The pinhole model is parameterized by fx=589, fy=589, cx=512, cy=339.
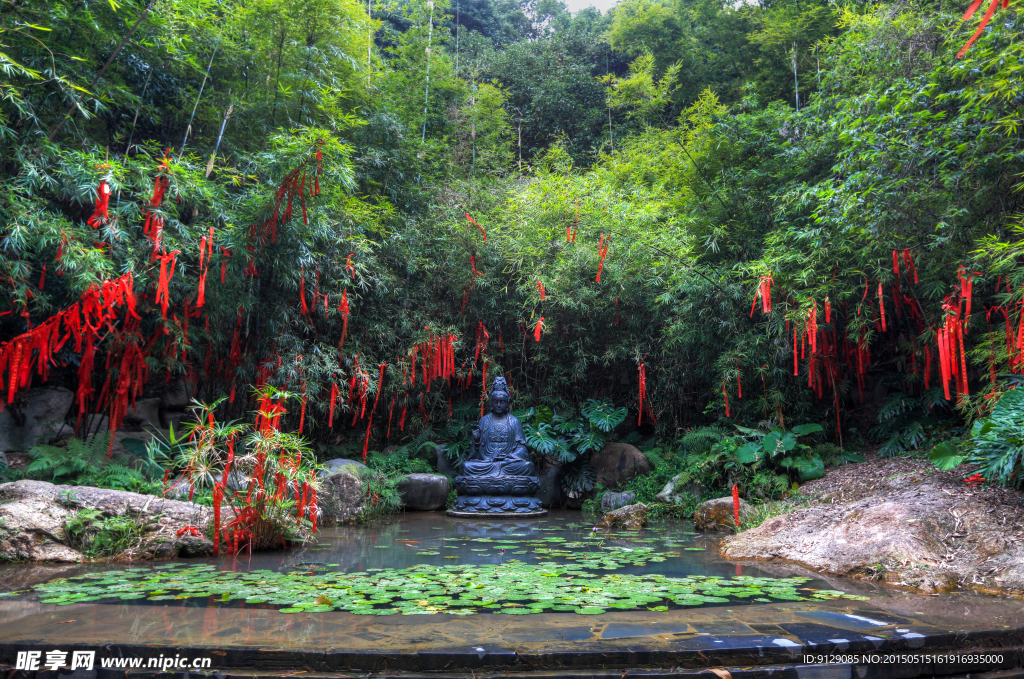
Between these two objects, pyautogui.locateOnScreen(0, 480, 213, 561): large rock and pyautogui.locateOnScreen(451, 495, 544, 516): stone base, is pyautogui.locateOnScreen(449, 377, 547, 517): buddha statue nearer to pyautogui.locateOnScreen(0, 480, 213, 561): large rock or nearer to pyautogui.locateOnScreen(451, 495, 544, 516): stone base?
pyautogui.locateOnScreen(451, 495, 544, 516): stone base

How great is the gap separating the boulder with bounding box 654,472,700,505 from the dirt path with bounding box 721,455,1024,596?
7.60ft

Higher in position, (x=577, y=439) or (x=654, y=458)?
(x=577, y=439)

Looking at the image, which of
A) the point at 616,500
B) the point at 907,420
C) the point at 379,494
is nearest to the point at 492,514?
the point at 379,494

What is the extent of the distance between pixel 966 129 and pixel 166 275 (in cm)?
730

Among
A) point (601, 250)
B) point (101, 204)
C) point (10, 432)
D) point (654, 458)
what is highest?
point (601, 250)

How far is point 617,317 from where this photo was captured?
9.52 metres

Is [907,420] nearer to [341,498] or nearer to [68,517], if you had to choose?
[341,498]

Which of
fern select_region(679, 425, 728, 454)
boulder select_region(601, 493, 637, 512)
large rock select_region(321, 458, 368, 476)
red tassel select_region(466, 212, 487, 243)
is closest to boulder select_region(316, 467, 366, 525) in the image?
large rock select_region(321, 458, 368, 476)

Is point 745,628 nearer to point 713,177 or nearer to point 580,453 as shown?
point 580,453

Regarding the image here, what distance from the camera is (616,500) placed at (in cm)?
798

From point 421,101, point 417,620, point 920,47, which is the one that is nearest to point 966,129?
point 920,47

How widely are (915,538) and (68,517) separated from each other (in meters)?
6.09

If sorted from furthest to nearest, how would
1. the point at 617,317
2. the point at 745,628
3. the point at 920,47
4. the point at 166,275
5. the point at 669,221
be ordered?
1. the point at 617,317
2. the point at 669,221
3. the point at 920,47
4. the point at 166,275
5. the point at 745,628

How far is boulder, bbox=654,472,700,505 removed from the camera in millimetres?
7578
